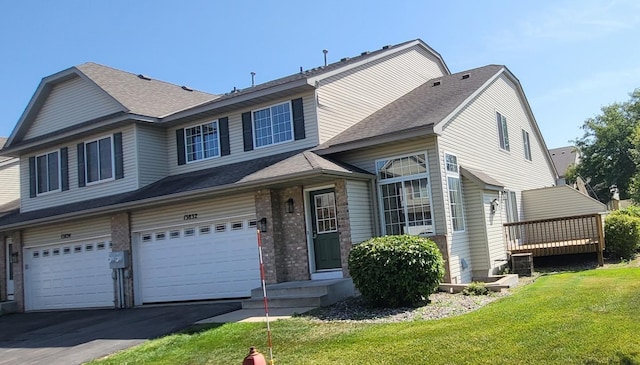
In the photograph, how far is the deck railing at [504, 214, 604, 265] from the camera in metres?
15.2

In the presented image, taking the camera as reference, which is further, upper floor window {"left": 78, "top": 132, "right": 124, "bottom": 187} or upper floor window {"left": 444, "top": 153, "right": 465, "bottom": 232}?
upper floor window {"left": 78, "top": 132, "right": 124, "bottom": 187}

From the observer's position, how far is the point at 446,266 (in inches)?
505

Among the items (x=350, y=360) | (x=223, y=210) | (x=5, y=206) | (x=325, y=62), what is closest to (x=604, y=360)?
(x=350, y=360)

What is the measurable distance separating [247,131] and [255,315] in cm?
610

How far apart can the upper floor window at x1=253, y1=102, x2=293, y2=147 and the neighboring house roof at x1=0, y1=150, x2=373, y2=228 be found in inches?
21.4

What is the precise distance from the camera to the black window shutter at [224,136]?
15969 millimetres

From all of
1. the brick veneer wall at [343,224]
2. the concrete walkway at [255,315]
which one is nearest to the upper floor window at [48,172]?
the concrete walkway at [255,315]

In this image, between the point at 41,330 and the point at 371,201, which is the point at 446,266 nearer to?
the point at 371,201

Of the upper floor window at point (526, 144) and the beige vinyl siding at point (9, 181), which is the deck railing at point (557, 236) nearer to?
the upper floor window at point (526, 144)

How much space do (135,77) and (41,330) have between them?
1037cm

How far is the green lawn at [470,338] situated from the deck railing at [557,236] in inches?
186

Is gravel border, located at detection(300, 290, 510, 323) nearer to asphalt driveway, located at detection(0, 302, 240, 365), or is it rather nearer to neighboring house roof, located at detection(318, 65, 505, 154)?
asphalt driveway, located at detection(0, 302, 240, 365)

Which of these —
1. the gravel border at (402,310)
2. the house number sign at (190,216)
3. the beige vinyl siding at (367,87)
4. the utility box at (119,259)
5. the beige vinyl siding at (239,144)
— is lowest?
the gravel border at (402,310)

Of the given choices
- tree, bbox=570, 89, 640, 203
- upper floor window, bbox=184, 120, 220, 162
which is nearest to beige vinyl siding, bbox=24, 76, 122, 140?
upper floor window, bbox=184, 120, 220, 162
